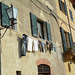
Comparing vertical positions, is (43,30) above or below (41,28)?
below

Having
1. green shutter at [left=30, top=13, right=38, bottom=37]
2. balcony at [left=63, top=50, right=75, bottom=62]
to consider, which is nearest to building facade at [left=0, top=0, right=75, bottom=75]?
green shutter at [left=30, top=13, right=38, bottom=37]

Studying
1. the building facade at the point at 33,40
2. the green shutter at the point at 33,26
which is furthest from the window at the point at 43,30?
the green shutter at the point at 33,26

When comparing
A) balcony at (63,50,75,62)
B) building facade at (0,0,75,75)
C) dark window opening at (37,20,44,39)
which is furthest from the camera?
balcony at (63,50,75,62)

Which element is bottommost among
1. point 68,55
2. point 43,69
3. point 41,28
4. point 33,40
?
point 43,69

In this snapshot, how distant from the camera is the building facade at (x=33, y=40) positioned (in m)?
6.16

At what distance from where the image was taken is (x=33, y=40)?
25.2 ft

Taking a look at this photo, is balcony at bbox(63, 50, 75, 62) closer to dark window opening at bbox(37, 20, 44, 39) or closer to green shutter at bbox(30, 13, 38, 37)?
dark window opening at bbox(37, 20, 44, 39)

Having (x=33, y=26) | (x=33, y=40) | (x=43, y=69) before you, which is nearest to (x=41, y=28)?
(x=33, y=26)

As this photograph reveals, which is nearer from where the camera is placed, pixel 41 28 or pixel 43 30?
pixel 43 30

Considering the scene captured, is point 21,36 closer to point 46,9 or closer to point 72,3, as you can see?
point 46,9

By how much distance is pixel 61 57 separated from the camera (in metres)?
10.5

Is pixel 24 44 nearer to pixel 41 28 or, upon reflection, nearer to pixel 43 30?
pixel 43 30

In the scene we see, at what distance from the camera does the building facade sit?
6.16 meters

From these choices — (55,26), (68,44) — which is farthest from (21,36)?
(68,44)
